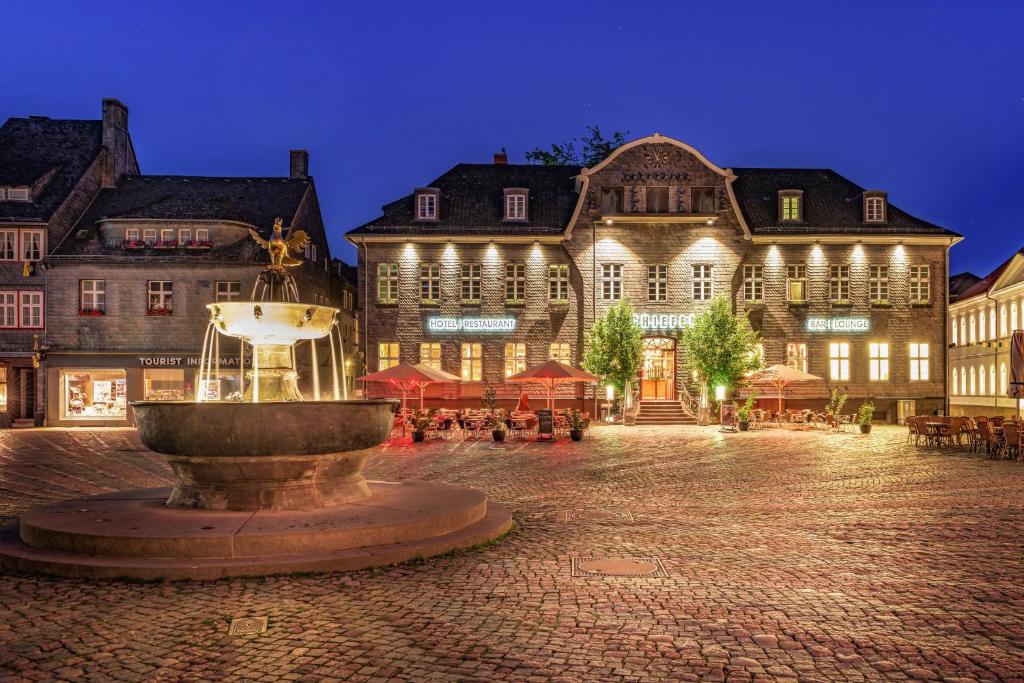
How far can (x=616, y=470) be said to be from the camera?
59.1 feet

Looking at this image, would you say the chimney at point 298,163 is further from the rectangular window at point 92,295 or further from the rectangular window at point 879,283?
the rectangular window at point 879,283

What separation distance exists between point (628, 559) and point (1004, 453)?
17.3 metres

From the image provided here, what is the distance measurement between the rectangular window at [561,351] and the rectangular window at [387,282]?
7263mm

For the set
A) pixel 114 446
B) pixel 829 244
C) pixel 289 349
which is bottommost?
pixel 114 446

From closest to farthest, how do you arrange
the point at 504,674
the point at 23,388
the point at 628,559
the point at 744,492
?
the point at 504,674 < the point at 628,559 < the point at 744,492 < the point at 23,388

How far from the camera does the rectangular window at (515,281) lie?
37.9 m

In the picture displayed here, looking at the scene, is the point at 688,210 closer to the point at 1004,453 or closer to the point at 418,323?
the point at 418,323

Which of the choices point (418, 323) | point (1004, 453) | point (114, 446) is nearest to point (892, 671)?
point (1004, 453)

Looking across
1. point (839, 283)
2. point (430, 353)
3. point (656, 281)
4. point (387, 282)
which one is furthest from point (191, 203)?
point (839, 283)

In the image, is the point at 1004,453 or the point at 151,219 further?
the point at 151,219

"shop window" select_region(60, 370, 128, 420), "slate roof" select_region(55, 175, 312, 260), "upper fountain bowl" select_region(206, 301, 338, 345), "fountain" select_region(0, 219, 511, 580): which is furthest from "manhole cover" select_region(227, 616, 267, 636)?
"shop window" select_region(60, 370, 128, 420)

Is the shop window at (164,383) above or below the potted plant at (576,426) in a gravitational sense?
above

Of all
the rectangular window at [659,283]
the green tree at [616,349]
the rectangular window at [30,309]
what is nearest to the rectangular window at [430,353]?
the green tree at [616,349]

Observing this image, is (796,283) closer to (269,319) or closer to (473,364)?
(473,364)
